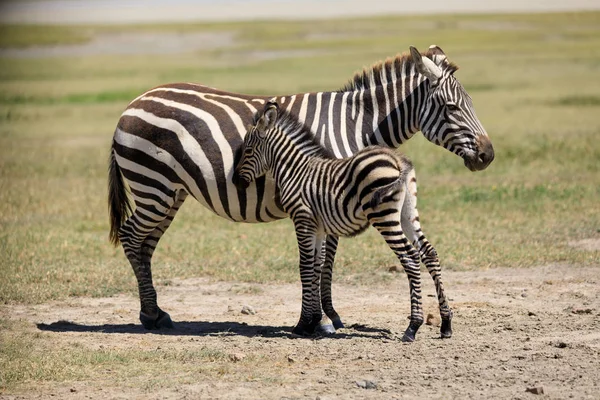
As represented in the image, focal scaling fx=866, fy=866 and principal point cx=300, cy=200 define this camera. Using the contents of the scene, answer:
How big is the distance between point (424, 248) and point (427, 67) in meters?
1.66

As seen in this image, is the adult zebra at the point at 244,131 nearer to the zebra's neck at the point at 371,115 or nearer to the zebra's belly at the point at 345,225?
the zebra's neck at the point at 371,115

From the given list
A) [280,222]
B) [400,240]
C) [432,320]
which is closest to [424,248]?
[400,240]

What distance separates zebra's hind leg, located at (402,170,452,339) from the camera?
7.07 m

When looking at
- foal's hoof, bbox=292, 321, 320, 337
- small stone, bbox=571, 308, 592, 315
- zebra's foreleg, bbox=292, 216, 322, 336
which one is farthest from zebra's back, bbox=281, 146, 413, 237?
small stone, bbox=571, 308, 592, 315

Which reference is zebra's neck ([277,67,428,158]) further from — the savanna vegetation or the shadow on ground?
the savanna vegetation

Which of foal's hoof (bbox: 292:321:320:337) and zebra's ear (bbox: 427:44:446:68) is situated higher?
zebra's ear (bbox: 427:44:446:68)

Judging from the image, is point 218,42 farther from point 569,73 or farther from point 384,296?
point 384,296

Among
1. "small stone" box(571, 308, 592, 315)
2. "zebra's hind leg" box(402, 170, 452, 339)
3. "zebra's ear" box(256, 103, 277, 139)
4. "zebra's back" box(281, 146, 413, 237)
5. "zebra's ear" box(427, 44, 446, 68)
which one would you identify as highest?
"zebra's ear" box(427, 44, 446, 68)

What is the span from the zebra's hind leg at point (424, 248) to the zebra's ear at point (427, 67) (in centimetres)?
108

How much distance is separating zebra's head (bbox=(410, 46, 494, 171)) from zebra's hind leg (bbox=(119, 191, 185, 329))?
2576mm

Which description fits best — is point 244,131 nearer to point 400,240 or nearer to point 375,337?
point 400,240

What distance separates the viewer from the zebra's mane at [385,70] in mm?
7941

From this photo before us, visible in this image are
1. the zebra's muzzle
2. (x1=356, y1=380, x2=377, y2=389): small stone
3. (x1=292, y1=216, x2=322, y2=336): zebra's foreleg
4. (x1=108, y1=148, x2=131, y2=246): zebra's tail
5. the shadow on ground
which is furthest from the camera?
(x1=108, y1=148, x2=131, y2=246): zebra's tail

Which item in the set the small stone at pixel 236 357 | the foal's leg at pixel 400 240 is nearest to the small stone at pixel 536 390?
the foal's leg at pixel 400 240
